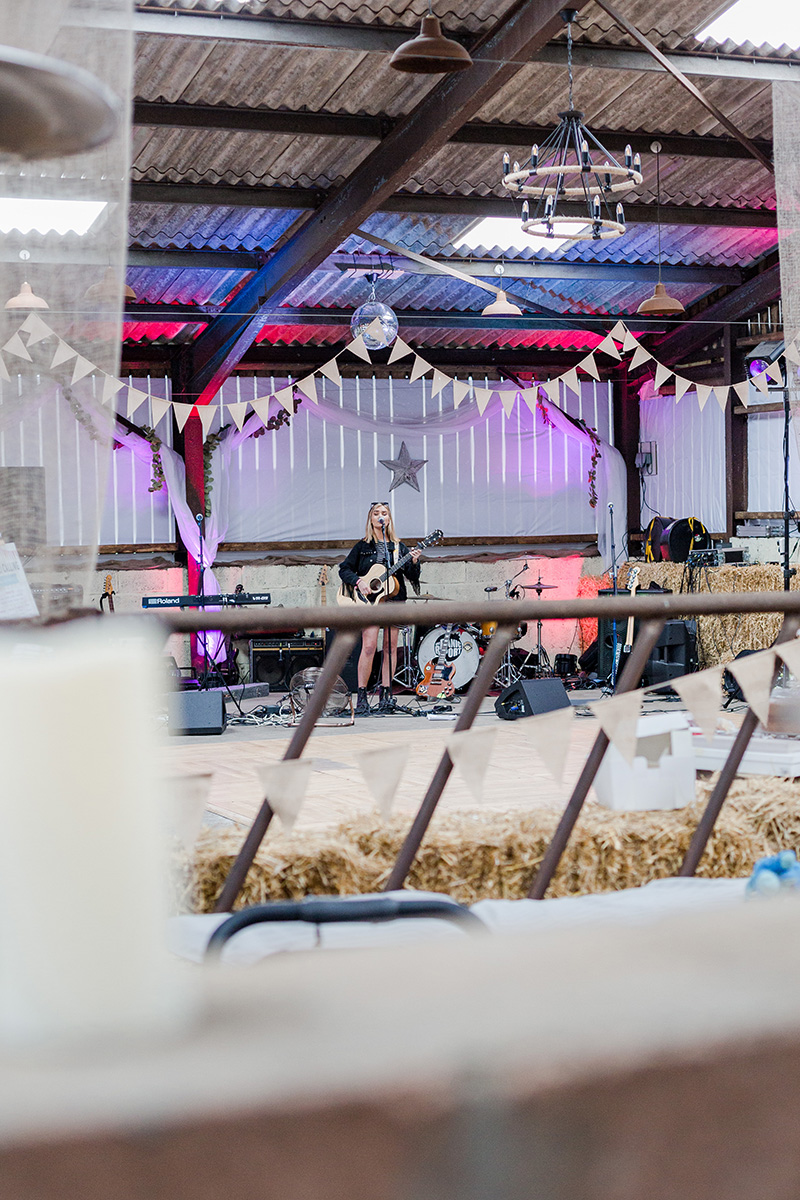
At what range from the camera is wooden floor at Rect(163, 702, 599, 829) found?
5383 mm

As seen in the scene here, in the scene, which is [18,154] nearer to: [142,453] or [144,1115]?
[144,1115]

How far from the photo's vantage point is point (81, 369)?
191 cm

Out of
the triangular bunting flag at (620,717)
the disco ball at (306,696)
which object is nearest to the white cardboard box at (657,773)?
the triangular bunting flag at (620,717)

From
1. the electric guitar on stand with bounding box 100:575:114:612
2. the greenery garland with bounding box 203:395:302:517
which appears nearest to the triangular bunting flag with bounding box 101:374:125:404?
the electric guitar on stand with bounding box 100:575:114:612

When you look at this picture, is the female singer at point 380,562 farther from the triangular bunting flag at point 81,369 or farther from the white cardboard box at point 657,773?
the triangular bunting flag at point 81,369

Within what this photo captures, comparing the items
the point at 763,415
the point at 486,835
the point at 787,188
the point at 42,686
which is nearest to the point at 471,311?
the point at 763,415

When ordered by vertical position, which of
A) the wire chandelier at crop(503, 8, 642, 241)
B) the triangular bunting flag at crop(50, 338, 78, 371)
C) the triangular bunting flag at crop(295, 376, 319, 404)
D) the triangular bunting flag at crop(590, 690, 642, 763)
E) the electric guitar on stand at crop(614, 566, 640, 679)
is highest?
the wire chandelier at crop(503, 8, 642, 241)

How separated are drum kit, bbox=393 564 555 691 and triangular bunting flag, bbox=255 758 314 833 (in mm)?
7877

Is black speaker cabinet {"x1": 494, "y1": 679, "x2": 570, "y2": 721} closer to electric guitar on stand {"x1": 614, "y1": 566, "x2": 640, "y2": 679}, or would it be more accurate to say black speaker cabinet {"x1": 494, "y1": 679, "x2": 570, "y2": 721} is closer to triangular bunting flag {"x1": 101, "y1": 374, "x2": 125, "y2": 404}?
electric guitar on stand {"x1": 614, "y1": 566, "x2": 640, "y2": 679}

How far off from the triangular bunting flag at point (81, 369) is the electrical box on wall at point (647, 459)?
12.3 metres

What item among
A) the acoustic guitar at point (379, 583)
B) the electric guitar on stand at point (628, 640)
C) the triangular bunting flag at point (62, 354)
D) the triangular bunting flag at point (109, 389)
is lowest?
the electric guitar on stand at point (628, 640)

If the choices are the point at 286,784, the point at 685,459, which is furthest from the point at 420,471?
the point at 286,784

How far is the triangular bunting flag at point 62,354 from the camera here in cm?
186

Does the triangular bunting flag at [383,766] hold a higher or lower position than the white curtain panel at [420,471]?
lower
